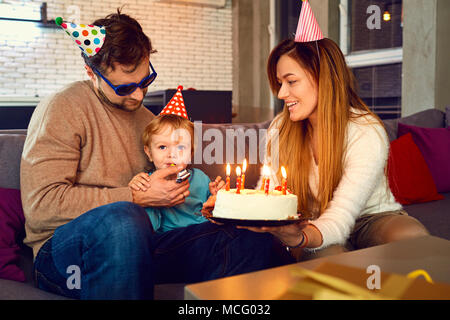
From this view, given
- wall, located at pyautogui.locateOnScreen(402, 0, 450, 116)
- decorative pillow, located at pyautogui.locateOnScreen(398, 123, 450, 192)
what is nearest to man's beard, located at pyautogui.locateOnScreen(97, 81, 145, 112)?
decorative pillow, located at pyautogui.locateOnScreen(398, 123, 450, 192)

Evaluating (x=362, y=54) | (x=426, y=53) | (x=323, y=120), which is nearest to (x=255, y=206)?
(x=323, y=120)

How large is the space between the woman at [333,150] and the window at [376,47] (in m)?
3.46

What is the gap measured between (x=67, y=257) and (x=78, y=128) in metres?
0.48

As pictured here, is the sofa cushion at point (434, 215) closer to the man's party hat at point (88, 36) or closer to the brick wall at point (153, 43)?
the man's party hat at point (88, 36)

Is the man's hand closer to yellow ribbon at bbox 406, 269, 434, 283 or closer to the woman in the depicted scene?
the woman

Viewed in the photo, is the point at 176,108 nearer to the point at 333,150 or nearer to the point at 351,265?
the point at 333,150

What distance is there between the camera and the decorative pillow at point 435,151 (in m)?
2.87

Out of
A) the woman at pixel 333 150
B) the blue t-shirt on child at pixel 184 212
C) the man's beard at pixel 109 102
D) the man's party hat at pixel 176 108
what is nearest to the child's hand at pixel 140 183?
the blue t-shirt on child at pixel 184 212

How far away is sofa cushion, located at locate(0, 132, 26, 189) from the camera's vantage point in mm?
1729

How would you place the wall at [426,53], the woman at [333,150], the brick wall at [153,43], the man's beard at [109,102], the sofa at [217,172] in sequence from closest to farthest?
the sofa at [217,172] < the woman at [333,150] < the man's beard at [109,102] < the wall at [426,53] < the brick wall at [153,43]

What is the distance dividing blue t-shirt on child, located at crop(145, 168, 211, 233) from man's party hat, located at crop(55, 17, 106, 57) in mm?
542

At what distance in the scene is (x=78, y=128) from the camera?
62.8 inches

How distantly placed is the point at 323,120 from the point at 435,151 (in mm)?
1550
